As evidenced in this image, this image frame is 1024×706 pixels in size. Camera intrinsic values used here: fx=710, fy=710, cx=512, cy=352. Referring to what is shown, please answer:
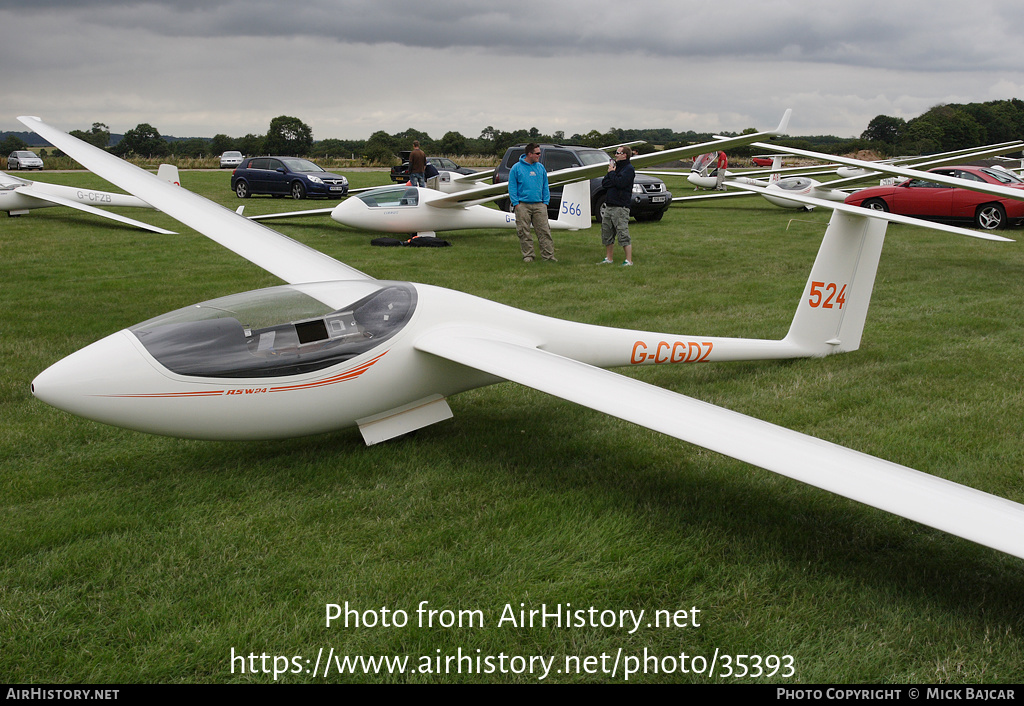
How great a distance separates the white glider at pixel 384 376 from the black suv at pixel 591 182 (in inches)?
511

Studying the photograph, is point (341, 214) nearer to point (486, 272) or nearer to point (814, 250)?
point (486, 272)

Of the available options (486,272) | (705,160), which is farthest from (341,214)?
(705,160)

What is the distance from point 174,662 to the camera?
2969 mm

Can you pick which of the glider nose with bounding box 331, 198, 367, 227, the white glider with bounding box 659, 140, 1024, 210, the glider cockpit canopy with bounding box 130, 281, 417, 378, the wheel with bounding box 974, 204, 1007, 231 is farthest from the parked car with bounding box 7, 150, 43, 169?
the wheel with bounding box 974, 204, 1007, 231

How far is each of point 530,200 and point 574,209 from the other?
3.52 m

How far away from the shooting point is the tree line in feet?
184

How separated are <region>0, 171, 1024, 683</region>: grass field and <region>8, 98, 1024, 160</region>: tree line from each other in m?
44.7

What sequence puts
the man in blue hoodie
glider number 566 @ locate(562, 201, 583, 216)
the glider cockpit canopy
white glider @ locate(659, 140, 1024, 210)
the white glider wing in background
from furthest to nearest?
1. glider number 566 @ locate(562, 201, 583, 216)
2. the white glider wing in background
3. the man in blue hoodie
4. white glider @ locate(659, 140, 1024, 210)
5. the glider cockpit canopy

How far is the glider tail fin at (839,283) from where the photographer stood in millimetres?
6434

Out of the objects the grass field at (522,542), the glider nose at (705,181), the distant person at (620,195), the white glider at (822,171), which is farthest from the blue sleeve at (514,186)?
the glider nose at (705,181)

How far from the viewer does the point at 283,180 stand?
26.2m

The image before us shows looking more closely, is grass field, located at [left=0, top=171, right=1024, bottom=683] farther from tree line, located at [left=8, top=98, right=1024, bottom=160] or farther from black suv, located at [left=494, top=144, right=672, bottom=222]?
tree line, located at [left=8, top=98, right=1024, bottom=160]

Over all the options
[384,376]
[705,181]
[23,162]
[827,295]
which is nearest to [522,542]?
[384,376]

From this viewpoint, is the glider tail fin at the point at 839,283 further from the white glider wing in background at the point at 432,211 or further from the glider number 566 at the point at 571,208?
the glider number 566 at the point at 571,208
